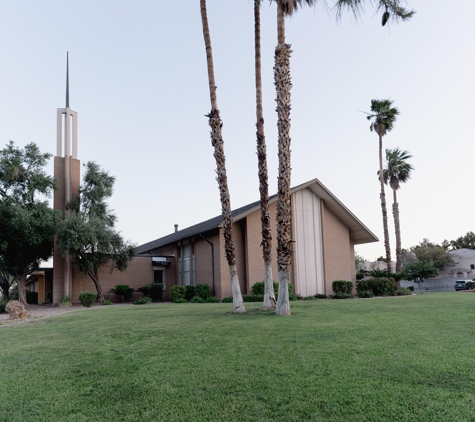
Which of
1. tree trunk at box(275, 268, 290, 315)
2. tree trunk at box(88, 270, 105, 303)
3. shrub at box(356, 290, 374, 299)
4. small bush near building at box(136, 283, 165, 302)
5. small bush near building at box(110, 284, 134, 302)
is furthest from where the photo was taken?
small bush near building at box(136, 283, 165, 302)

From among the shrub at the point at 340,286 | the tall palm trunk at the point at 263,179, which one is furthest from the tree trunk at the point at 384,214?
the tall palm trunk at the point at 263,179

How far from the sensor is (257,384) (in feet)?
16.0

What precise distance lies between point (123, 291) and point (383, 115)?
80.8 feet

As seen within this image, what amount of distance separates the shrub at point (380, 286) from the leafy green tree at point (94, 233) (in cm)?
1483

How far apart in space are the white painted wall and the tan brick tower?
13.9 m

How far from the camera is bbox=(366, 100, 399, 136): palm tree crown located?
33.7 meters

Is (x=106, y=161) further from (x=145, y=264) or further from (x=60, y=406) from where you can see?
(x=60, y=406)

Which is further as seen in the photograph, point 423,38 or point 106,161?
point 106,161

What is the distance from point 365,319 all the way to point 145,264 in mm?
20968

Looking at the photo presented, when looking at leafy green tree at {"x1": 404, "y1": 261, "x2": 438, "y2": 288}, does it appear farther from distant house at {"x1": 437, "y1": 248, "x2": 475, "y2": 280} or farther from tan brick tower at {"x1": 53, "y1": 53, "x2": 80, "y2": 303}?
tan brick tower at {"x1": 53, "y1": 53, "x2": 80, "y2": 303}

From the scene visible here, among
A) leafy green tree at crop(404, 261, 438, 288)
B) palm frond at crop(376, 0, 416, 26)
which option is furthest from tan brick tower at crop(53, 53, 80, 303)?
leafy green tree at crop(404, 261, 438, 288)

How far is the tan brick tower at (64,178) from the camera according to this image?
24422 mm

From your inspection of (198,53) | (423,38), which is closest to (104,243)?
(198,53)

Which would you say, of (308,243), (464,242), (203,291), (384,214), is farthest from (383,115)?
(464,242)
